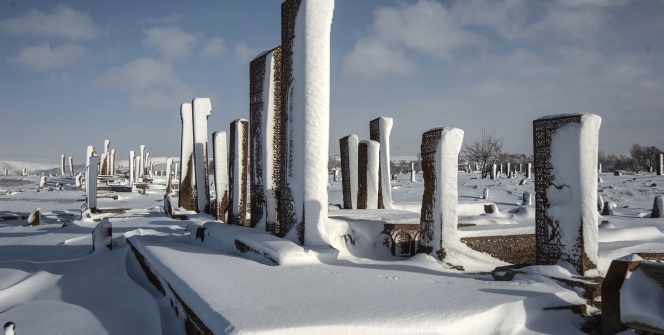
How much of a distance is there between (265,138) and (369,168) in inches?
143

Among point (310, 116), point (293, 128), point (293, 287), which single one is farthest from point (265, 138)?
point (293, 287)

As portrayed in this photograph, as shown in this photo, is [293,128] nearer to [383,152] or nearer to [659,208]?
[383,152]

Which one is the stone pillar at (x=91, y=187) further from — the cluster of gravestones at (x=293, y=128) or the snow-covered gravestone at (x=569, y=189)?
the snow-covered gravestone at (x=569, y=189)

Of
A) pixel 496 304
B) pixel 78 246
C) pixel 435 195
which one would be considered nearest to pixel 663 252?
pixel 435 195

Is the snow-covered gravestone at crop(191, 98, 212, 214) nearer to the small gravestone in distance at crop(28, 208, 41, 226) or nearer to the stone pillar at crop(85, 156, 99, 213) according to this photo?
the small gravestone in distance at crop(28, 208, 41, 226)

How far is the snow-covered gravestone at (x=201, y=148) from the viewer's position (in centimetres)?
1048

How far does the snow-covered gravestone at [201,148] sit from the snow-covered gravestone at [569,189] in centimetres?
763

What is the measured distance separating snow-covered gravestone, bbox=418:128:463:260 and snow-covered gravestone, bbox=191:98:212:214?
6338 mm

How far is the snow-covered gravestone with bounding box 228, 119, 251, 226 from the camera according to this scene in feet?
26.7

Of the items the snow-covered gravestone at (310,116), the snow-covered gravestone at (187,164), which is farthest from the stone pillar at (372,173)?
the snow-covered gravestone at (187,164)

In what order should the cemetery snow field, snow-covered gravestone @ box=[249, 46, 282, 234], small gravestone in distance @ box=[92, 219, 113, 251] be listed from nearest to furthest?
the cemetery snow field
snow-covered gravestone @ box=[249, 46, 282, 234]
small gravestone in distance @ box=[92, 219, 113, 251]

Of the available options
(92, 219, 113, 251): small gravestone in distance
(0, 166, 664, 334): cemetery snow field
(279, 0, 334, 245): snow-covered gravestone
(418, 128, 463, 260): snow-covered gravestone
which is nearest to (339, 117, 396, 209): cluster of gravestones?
(0, 166, 664, 334): cemetery snow field

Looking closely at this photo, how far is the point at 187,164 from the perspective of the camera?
11.6m

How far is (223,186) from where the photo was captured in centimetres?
933
